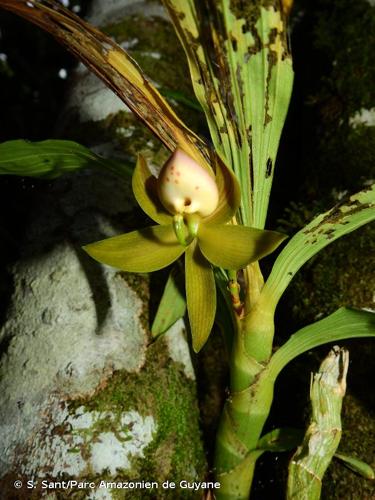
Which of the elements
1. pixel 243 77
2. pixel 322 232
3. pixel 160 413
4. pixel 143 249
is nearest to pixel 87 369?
pixel 160 413

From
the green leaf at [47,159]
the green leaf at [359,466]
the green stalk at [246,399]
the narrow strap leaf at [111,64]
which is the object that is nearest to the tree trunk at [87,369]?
the green stalk at [246,399]

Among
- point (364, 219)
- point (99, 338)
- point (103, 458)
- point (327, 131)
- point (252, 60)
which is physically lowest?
point (103, 458)

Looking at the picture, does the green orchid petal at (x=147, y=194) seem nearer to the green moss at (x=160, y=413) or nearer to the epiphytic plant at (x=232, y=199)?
the epiphytic plant at (x=232, y=199)

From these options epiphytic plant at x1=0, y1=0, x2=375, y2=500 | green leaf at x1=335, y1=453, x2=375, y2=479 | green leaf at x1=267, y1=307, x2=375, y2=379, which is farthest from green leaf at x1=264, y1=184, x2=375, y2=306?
green leaf at x1=335, y1=453, x2=375, y2=479

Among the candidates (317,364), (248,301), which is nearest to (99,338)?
(248,301)

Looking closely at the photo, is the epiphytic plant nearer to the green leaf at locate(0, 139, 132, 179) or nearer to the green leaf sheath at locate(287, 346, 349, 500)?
the green leaf sheath at locate(287, 346, 349, 500)

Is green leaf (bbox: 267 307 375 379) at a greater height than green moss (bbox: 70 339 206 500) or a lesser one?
greater

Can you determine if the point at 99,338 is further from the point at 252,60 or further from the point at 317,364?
the point at 252,60
